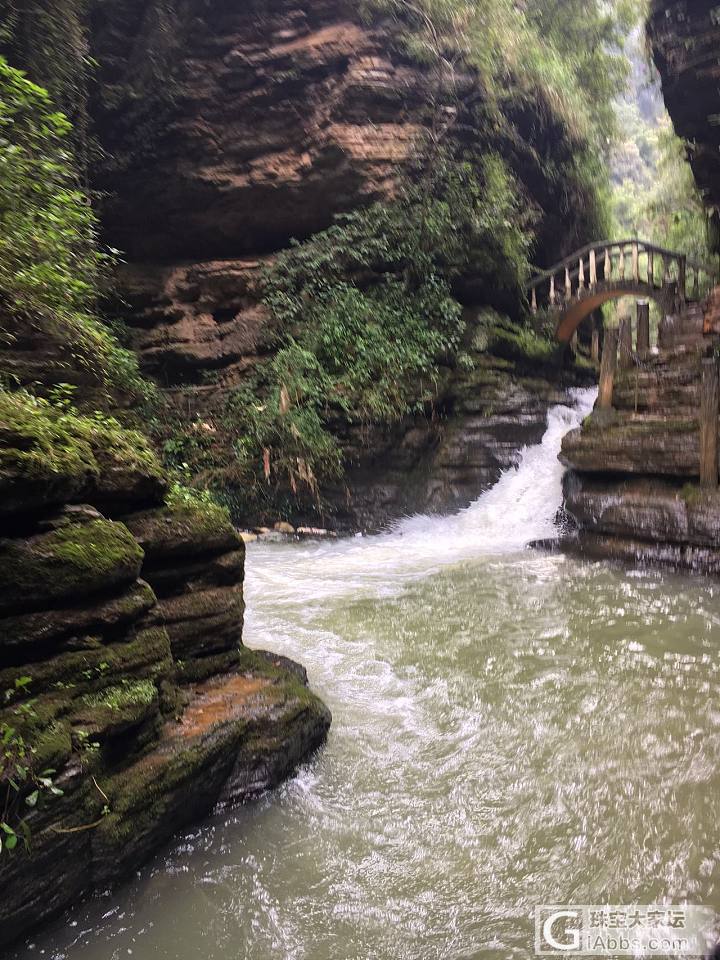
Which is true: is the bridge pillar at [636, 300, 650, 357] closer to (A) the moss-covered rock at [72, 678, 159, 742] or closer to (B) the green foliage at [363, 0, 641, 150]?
(B) the green foliage at [363, 0, 641, 150]

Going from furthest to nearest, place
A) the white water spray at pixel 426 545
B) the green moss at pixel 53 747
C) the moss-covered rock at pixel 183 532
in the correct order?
the white water spray at pixel 426 545 → the moss-covered rock at pixel 183 532 → the green moss at pixel 53 747

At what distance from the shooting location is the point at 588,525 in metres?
9.38

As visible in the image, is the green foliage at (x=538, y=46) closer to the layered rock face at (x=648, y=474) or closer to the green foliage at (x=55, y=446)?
the layered rock face at (x=648, y=474)

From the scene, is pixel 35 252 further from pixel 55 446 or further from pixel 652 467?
pixel 652 467

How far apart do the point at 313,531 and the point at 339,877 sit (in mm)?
8335

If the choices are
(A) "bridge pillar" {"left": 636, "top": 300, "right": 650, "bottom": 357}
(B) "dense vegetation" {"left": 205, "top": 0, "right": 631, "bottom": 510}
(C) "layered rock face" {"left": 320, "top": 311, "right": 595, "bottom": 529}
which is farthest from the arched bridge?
(C) "layered rock face" {"left": 320, "top": 311, "right": 595, "bottom": 529}

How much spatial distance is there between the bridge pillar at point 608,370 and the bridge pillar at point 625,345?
0.93m

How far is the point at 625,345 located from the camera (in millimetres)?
11398

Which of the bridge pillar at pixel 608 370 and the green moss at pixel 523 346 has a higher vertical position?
the green moss at pixel 523 346

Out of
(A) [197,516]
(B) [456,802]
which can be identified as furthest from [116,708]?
(B) [456,802]

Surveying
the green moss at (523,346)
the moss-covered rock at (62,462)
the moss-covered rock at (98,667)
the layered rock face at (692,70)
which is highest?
the layered rock face at (692,70)

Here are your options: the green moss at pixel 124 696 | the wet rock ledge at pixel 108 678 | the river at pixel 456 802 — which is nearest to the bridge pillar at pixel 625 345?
the river at pixel 456 802

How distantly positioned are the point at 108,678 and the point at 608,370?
969 centimetres

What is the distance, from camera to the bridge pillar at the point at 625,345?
1123cm
